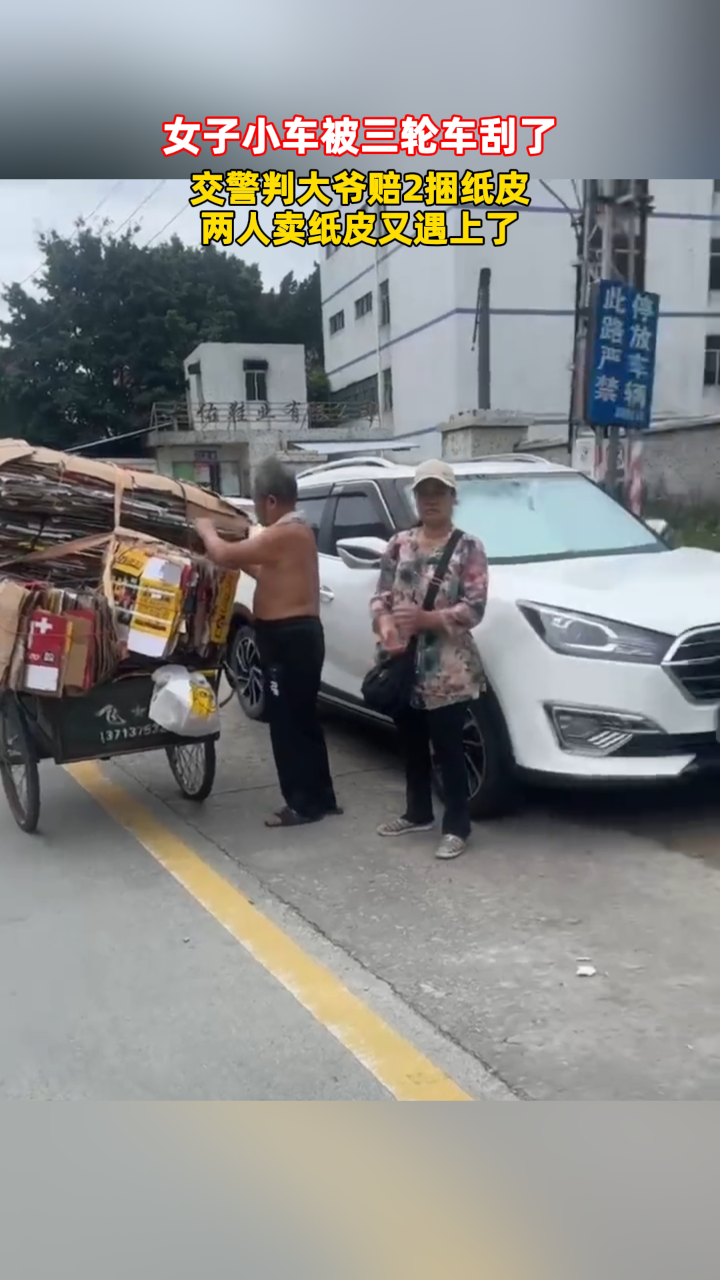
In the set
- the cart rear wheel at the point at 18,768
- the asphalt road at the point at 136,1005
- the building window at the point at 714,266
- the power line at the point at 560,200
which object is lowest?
the asphalt road at the point at 136,1005

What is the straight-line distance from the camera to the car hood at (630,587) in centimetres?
429

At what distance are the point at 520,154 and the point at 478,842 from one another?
2716mm

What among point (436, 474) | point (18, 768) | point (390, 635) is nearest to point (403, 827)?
point (390, 635)

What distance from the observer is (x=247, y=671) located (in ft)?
23.0

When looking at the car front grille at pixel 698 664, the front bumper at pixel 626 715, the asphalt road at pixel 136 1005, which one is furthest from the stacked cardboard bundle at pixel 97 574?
the car front grille at pixel 698 664

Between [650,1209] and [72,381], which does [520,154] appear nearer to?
[72,381]

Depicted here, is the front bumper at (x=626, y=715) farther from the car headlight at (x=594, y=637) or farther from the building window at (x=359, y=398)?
the building window at (x=359, y=398)

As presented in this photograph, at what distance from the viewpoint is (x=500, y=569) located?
192 inches

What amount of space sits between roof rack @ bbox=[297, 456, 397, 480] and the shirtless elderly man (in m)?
0.95

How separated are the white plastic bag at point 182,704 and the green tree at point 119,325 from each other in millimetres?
1115

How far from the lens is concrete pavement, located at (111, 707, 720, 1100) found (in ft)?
9.79

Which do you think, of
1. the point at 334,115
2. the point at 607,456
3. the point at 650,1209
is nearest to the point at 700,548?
the point at 607,456
